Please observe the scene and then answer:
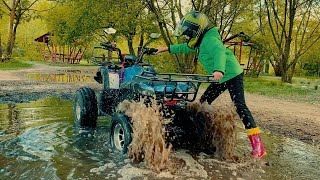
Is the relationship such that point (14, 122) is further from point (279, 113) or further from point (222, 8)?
point (222, 8)

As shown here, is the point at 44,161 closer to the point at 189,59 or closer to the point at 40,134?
the point at 40,134

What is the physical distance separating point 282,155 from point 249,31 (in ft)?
94.5

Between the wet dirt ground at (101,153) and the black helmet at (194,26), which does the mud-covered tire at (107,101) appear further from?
the black helmet at (194,26)

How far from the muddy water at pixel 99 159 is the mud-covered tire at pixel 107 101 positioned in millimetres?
391

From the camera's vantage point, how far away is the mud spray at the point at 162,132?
170 inches

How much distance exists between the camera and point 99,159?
15.1ft

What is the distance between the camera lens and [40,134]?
5.83m

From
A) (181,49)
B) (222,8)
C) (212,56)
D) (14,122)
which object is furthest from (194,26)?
(222,8)

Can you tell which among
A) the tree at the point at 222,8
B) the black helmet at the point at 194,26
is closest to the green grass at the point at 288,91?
the tree at the point at 222,8

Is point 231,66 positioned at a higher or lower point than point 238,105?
higher

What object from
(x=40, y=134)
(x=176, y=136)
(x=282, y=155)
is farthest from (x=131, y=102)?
(x=282, y=155)

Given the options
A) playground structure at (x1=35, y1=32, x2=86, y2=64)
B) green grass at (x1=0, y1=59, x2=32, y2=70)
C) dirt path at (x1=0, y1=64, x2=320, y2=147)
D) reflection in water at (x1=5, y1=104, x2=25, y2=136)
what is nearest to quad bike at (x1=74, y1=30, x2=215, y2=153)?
reflection in water at (x1=5, y1=104, x2=25, y2=136)

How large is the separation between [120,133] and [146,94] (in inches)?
25.0

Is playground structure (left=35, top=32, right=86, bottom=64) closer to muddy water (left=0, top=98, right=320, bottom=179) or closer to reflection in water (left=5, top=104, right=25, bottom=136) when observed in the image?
reflection in water (left=5, top=104, right=25, bottom=136)
